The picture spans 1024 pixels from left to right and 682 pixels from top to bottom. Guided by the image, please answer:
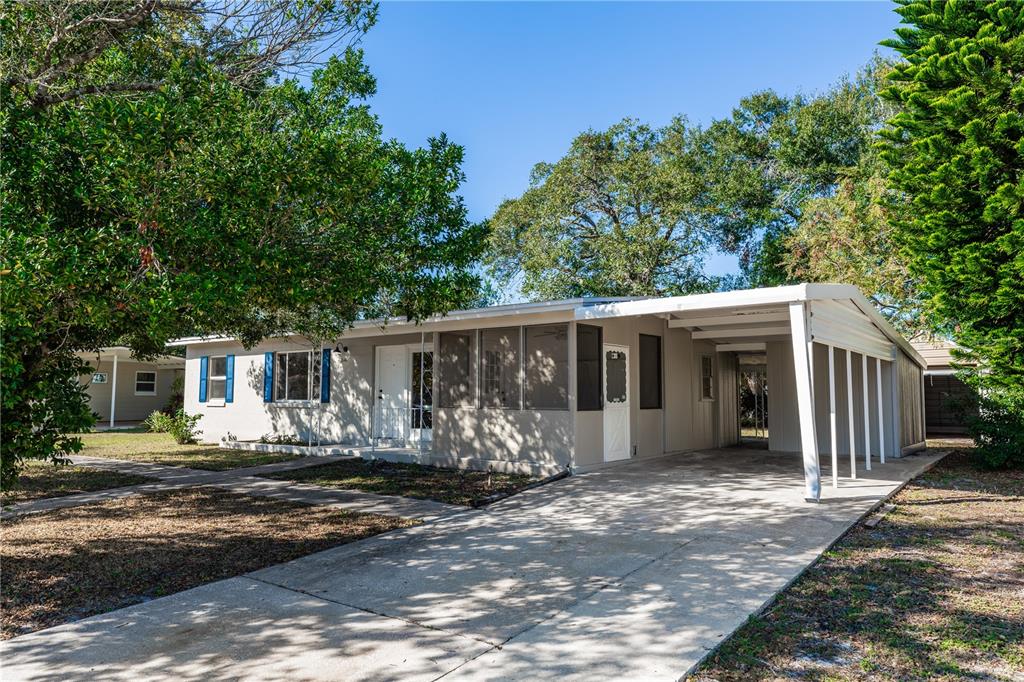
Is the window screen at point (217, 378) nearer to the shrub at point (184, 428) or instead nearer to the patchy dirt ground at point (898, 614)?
the shrub at point (184, 428)

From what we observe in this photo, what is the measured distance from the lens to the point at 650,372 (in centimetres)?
1160

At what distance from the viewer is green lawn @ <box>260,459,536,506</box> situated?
8.40m

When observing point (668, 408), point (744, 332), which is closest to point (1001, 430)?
point (744, 332)

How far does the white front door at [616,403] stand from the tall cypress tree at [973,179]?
537 centimetres

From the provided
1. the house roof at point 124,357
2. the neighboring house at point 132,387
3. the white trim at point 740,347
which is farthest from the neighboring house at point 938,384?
the neighboring house at point 132,387

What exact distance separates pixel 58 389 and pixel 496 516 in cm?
425

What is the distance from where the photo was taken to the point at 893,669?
3.32m

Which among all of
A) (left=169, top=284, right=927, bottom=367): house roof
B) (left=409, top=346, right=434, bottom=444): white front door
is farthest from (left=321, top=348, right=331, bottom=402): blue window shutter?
(left=409, top=346, right=434, bottom=444): white front door

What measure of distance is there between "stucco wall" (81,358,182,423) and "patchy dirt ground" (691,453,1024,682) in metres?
24.3

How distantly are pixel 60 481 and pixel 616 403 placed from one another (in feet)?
28.7

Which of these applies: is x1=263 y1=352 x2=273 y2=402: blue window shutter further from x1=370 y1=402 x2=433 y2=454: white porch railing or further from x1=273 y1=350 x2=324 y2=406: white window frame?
x1=370 y1=402 x2=433 y2=454: white porch railing

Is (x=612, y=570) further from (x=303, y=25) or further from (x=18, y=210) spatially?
(x=303, y=25)

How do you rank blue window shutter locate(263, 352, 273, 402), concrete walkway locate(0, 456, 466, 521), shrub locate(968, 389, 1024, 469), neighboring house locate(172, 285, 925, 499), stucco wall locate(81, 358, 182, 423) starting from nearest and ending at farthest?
concrete walkway locate(0, 456, 466, 521) < neighboring house locate(172, 285, 925, 499) < shrub locate(968, 389, 1024, 469) < blue window shutter locate(263, 352, 273, 402) < stucco wall locate(81, 358, 182, 423)

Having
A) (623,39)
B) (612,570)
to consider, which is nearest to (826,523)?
(612,570)
